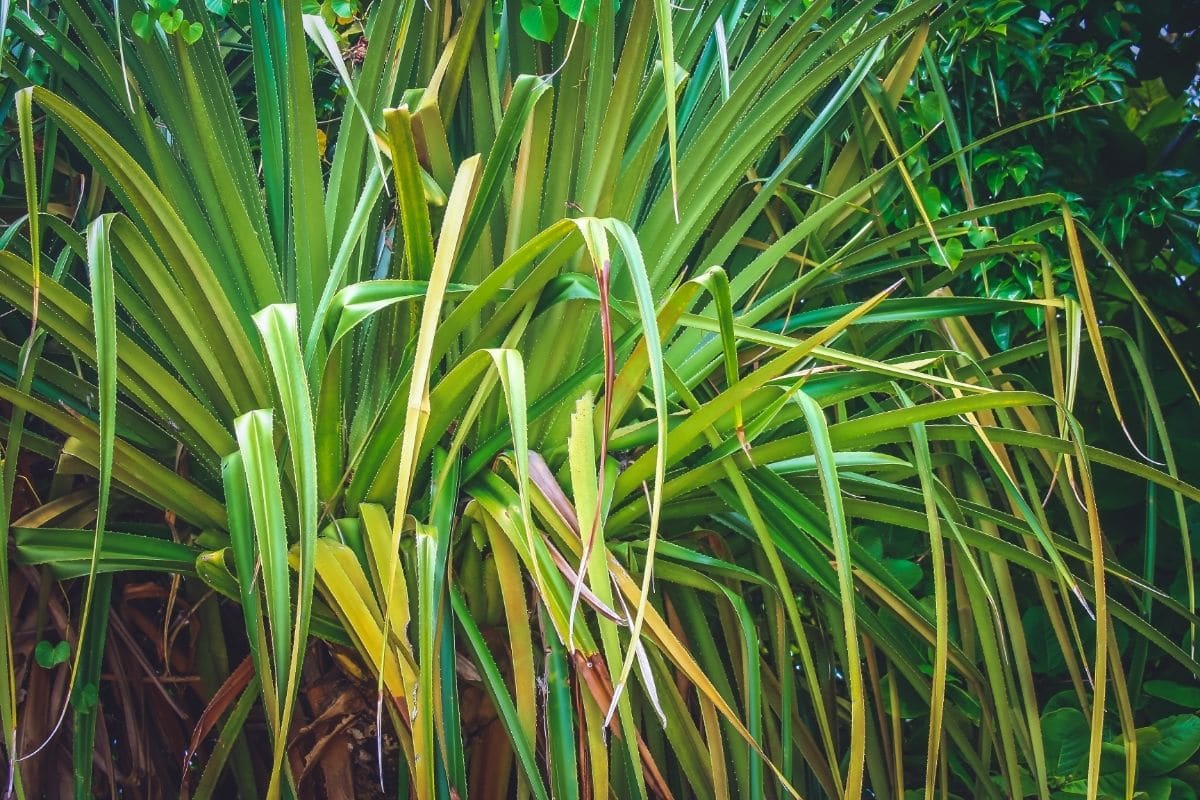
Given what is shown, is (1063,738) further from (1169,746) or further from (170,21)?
(170,21)

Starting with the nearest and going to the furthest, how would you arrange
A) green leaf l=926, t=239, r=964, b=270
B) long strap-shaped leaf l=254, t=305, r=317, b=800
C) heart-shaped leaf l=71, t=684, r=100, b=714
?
long strap-shaped leaf l=254, t=305, r=317, b=800
heart-shaped leaf l=71, t=684, r=100, b=714
green leaf l=926, t=239, r=964, b=270

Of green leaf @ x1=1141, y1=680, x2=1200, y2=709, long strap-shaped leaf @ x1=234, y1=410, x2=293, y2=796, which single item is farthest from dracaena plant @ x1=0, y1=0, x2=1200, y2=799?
green leaf @ x1=1141, y1=680, x2=1200, y2=709

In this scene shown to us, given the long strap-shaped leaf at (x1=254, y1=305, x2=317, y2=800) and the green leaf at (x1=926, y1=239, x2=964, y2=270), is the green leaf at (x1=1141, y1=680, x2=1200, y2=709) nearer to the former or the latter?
the green leaf at (x1=926, y1=239, x2=964, y2=270)

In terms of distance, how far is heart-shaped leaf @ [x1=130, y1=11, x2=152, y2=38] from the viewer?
889mm

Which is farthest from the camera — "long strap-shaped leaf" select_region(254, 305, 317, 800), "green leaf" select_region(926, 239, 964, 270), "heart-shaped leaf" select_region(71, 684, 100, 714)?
"green leaf" select_region(926, 239, 964, 270)

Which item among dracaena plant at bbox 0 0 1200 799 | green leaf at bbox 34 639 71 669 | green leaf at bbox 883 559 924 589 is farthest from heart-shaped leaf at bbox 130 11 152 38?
green leaf at bbox 883 559 924 589

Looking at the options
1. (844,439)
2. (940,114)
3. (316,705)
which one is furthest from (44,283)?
(940,114)

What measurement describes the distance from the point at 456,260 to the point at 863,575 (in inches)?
17.4

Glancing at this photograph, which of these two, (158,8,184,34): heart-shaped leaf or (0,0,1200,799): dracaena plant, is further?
(158,8,184,34): heart-shaped leaf

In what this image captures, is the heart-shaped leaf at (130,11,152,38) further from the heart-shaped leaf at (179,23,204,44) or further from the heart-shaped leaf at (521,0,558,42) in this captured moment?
the heart-shaped leaf at (521,0,558,42)

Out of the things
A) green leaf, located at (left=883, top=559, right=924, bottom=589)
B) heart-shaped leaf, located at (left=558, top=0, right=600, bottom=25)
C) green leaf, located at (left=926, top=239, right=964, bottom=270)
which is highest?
heart-shaped leaf, located at (left=558, top=0, right=600, bottom=25)

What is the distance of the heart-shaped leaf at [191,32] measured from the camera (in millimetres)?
911

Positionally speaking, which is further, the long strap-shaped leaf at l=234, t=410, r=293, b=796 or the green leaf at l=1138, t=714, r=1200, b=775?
the green leaf at l=1138, t=714, r=1200, b=775

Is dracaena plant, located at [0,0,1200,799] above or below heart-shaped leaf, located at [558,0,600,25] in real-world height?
below
